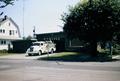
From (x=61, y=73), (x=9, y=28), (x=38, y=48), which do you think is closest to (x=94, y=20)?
(x=38, y=48)

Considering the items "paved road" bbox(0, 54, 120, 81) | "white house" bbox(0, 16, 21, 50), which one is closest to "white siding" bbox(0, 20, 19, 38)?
"white house" bbox(0, 16, 21, 50)

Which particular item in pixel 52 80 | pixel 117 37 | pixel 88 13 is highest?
pixel 88 13

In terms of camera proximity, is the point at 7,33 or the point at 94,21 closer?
the point at 94,21

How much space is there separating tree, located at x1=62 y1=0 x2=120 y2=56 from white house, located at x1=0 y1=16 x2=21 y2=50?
2682cm

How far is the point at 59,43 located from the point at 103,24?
717 inches

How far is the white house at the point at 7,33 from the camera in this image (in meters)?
62.7

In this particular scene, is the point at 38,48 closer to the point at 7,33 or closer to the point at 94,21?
the point at 94,21

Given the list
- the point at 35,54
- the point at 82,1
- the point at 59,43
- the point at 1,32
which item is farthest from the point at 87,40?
the point at 1,32

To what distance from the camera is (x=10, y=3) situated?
1045 cm

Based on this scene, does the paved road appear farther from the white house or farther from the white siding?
the white siding

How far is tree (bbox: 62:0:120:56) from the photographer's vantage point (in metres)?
35.5

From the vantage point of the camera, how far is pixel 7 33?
226 feet

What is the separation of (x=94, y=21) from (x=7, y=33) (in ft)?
119

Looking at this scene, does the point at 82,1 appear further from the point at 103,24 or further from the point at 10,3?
the point at 10,3
